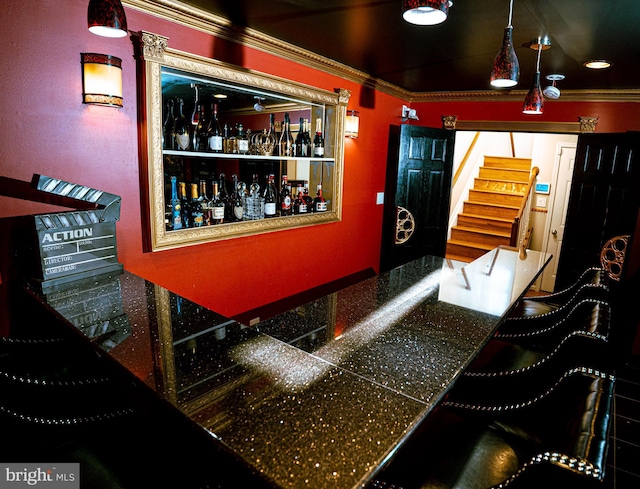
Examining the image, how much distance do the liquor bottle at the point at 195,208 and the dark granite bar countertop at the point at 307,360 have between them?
2.52 feet

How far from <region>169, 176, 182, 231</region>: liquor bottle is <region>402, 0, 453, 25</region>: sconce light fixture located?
72.0 inches

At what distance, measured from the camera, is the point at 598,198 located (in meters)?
4.23

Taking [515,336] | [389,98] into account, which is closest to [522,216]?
[389,98]

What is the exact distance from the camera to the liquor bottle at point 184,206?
2.79 meters

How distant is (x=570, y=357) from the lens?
1556mm

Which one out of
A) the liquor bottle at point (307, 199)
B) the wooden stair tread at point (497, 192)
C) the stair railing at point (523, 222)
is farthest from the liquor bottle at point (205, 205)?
the wooden stair tread at point (497, 192)

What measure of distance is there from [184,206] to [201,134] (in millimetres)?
528

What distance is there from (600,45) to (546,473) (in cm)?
293

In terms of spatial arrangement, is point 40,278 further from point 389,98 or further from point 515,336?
point 389,98

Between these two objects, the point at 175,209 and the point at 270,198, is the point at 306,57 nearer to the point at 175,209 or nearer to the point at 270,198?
the point at 270,198

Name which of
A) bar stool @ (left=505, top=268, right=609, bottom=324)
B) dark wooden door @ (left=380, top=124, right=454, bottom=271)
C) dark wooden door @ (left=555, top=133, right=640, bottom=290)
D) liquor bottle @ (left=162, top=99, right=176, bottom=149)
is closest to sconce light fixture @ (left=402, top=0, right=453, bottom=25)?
bar stool @ (left=505, top=268, right=609, bottom=324)

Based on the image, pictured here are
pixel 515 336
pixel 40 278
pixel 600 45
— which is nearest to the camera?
pixel 40 278

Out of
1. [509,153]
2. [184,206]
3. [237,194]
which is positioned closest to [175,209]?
[184,206]

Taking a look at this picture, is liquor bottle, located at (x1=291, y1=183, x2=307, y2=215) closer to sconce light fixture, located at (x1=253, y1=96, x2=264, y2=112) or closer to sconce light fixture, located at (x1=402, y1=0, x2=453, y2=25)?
sconce light fixture, located at (x1=253, y1=96, x2=264, y2=112)
